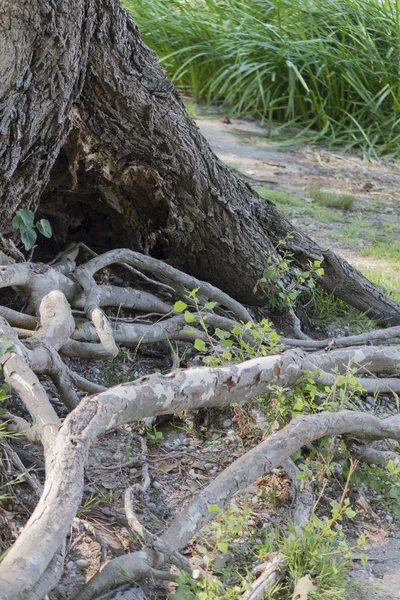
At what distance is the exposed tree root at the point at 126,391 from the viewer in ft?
6.71

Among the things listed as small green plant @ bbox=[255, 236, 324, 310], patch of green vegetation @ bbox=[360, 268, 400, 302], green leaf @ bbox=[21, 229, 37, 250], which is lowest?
patch of green vegetation @ bbox=[360, 268, 400, 302]

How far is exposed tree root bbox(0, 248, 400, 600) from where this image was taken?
204cm

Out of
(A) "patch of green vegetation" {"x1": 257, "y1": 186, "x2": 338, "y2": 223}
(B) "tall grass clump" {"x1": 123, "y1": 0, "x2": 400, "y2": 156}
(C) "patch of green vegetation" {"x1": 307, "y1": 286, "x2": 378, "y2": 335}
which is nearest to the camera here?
(C) "patch of green vegetation" {"x1": 307, "y1": 286, "x2": 378, "y2": 335}

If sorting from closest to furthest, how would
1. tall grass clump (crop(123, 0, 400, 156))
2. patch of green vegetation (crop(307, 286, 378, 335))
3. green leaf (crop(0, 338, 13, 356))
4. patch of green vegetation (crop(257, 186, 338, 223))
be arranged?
green leaf (crop(0, 338, 13, 356)) < patch of green vegetation (crop(307, 286, 378, 335)) < patch of green vegetation (crop(257, 186, 338, 223)) < tall grass clump (crop(123, 0, 400, 156))

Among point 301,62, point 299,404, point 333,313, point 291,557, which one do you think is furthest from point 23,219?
point 301,62

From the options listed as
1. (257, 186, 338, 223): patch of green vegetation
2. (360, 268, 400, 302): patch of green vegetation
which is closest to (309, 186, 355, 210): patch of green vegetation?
(257, 186, 338, 223): patch of green vegetation

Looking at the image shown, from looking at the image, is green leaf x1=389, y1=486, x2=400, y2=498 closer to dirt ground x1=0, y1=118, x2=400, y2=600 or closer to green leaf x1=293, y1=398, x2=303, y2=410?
dirt ground x1=0, y1=118, x2=400, y2=600

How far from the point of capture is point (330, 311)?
4.60 metres

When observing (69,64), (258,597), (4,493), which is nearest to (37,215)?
(69,64)

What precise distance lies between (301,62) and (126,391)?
6797 millimetres

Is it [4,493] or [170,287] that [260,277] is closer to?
[170,287]

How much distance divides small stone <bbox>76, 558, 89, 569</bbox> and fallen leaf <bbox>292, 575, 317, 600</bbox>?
0.59 meters

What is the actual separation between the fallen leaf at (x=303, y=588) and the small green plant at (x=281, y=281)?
1.99m

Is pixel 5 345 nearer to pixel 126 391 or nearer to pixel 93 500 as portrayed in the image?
pixel 126 391
